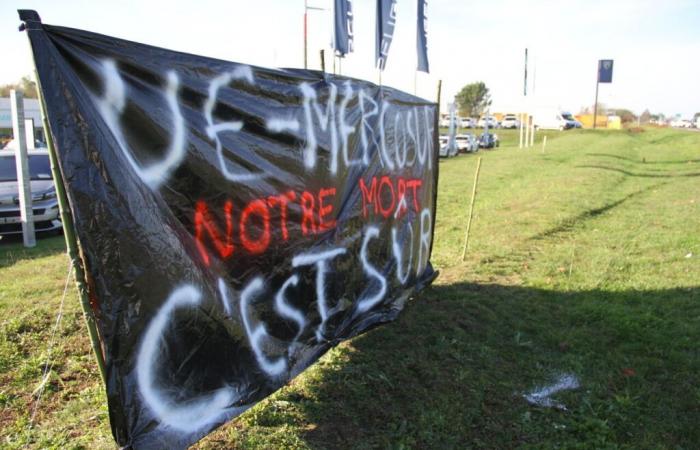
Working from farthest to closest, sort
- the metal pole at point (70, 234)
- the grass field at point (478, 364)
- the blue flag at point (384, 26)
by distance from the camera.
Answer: the blue flag at point (384, 26), the grass field at point (478, 364), the metal pole at point (70, 234)

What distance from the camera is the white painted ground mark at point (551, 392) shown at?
3.56m

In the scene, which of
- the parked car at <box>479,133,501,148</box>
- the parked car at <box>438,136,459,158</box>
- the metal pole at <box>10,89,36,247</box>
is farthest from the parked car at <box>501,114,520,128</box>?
the metal pole at <box>10,89,36,247</box>

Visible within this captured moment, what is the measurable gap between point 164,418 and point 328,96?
222 cm

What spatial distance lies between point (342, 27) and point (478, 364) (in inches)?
233

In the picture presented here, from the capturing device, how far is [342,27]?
26.9ft

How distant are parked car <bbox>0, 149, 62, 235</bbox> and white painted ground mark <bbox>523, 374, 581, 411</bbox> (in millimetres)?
8421

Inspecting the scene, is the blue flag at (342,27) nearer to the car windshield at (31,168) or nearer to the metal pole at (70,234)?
the car windshield at (31,168)

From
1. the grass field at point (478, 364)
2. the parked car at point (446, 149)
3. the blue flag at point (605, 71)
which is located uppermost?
the blue flag at point (605, 71)

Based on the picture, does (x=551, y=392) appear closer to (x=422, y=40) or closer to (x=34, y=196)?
(x=422, y=40)

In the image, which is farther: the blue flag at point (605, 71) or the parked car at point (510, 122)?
the parked car at point (510, 122)

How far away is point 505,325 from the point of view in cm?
485

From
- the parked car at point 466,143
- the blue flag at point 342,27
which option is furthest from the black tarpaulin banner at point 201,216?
the parked car at point 466,143

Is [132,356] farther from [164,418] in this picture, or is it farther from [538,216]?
[538,216]

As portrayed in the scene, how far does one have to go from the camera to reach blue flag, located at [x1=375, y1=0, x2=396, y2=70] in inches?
308
